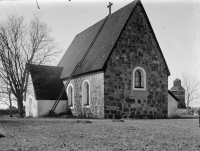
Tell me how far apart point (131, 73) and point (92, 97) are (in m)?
3.28

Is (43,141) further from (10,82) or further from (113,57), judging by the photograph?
(10,82)

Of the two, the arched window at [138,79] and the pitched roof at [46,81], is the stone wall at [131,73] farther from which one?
the pitched roof at [46,81]

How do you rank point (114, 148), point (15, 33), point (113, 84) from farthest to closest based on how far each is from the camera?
point (15, 33) < point (113, 84) < point (114, 148)

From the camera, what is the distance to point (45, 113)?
2366cm

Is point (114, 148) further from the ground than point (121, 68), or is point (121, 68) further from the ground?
point (121, 68)

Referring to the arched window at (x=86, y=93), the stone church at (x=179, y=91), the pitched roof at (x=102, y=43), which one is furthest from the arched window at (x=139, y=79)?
the stone church at (x=179, y=91)

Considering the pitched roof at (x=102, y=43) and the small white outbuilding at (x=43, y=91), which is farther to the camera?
the small white outbuilding at (x=43, y=91)

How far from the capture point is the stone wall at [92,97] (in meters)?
18.9

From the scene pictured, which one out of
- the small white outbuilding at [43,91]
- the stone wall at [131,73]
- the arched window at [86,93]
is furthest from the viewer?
the small white outbuilding at [43,91]

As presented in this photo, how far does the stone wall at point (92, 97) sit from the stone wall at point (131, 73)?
51 centimetres

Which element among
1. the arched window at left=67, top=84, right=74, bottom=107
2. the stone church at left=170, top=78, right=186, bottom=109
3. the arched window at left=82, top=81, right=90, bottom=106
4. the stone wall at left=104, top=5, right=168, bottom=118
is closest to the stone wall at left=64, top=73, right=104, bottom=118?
the arched window at left=82, top=81, right=90, bottom=106

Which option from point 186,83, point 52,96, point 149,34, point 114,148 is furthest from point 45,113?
point 186,83

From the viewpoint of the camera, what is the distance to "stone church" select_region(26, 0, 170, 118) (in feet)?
61.9

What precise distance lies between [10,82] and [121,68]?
11153 mm
